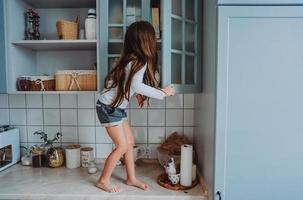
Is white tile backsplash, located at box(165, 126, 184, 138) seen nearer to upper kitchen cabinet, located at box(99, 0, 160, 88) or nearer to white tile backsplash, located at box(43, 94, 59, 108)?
upper kitchen cabinet, located at box(99, 0, 160, 88)

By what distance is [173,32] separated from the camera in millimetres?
1111

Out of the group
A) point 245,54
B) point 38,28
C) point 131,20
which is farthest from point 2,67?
point 245,54

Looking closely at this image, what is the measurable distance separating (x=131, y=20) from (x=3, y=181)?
1.06 metres

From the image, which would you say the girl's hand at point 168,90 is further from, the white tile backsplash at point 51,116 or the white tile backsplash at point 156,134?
the white tile backsplash at point 51,116

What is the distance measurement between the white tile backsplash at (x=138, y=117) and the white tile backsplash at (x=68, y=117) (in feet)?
1.21

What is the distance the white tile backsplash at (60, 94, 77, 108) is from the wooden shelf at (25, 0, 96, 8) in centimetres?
54

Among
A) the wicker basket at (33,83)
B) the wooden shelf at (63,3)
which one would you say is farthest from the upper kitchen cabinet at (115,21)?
the wicker basket at (33,83)

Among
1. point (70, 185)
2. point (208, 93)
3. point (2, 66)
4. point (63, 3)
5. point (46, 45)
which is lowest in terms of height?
point (70, 185)

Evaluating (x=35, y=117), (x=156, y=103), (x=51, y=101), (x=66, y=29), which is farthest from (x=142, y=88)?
(x=35, y=117)

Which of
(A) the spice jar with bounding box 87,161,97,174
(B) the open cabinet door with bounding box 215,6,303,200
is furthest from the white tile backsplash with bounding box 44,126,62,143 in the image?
(B) the open cabinet door with bounding box 215,6,303,200

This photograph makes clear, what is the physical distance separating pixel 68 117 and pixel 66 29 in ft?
1.85

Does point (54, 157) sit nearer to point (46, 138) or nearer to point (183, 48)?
point (46, 138)

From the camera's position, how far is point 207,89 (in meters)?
1.06

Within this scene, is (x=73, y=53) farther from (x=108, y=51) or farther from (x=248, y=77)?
(x=248, y=77)
